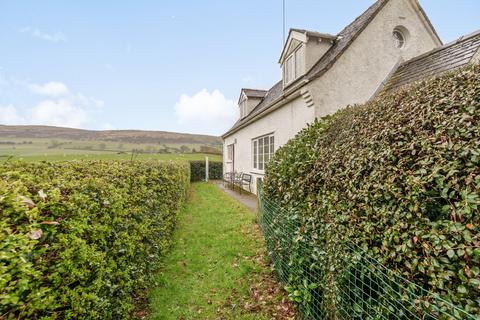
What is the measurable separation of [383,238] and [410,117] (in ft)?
4.00

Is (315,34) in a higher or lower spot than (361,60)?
higher

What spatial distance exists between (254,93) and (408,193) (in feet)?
52.1

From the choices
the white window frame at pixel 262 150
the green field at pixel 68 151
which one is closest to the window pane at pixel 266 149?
the white window frame at pixel 262 150

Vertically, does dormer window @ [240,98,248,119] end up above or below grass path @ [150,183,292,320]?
above

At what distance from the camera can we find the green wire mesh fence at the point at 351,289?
1637mm

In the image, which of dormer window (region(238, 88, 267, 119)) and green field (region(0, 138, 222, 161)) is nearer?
green field (region(0, 138, 222, 161))

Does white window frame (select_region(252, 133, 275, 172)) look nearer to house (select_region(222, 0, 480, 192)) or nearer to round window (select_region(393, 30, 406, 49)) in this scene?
house (select_region(222, 0, 480, 192))

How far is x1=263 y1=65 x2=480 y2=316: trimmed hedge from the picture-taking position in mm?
1560

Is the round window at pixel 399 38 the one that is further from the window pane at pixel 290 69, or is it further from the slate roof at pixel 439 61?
the window pane at pixel 290 69

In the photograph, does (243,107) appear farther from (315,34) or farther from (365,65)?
(365,65)

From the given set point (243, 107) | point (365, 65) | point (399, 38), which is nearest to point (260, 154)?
point (243, 107)

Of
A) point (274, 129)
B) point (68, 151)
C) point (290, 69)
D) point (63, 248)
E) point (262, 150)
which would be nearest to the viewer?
point (63, 248)

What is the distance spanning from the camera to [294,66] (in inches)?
393

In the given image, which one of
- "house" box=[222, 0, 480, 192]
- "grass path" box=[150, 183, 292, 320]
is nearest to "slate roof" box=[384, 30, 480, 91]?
"house" box=[222, 0, 480, 192]
